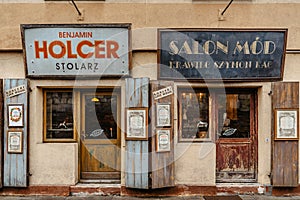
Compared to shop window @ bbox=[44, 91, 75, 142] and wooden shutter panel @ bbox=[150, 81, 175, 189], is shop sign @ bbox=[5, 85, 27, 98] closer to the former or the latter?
shop window @ bbox=[44, 91, 75, 142]

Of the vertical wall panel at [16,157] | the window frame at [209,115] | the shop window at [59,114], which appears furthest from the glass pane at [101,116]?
the window frame at [209,115]

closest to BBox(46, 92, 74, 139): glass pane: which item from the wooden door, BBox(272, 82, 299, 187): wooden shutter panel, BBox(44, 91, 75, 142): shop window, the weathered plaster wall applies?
BBox(44, 91, 75, 142): shop window

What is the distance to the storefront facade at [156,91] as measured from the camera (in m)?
7.01

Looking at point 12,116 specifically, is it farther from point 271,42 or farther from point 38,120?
point 271,42

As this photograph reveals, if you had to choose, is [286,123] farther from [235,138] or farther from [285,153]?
[235,138]

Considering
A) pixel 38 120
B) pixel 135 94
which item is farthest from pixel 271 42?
pixel 38 120

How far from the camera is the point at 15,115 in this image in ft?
23.3

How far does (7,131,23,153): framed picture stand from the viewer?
706cm

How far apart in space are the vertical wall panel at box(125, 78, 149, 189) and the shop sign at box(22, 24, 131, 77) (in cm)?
40

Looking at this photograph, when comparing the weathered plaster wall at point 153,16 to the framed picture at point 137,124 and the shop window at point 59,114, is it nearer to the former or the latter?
the shop window at point 59,114

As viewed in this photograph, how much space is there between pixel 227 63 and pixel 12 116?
15.3 feet

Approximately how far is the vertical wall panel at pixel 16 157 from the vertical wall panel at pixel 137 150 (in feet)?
7.07

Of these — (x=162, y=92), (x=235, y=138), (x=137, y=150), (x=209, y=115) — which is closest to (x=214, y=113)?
(x=209, y=115)

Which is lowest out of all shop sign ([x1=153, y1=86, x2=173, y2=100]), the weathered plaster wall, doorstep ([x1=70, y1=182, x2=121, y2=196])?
doorstep ([x1=70, y1=182, x2=121, y2=196])
